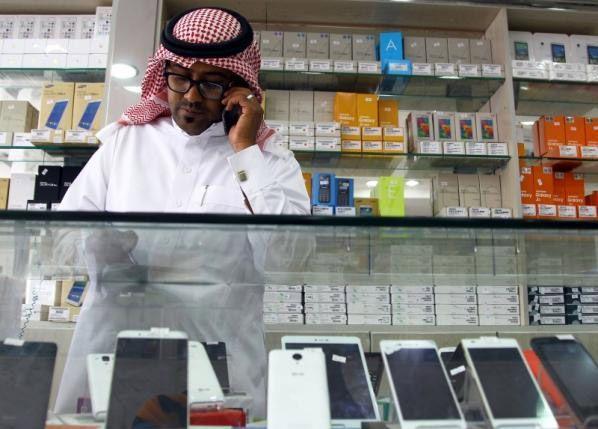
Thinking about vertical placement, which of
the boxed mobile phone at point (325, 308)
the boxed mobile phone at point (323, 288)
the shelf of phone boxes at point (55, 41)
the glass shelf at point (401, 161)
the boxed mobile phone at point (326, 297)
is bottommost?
the boxed mobile phone at point (325, 308)

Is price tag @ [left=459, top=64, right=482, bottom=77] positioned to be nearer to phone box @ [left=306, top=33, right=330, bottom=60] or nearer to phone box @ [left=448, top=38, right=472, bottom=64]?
phone box @ [left=448, top=38, right=472, bottom=64]

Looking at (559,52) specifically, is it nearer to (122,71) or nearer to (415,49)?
(415,49)

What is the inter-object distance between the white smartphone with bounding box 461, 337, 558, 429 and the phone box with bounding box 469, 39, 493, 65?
252cm

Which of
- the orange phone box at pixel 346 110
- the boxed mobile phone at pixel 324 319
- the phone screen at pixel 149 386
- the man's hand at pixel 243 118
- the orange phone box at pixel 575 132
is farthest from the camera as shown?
the orange phone box at pixel 575 132

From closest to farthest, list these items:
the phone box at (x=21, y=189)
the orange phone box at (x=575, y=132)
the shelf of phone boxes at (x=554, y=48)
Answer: the phone box at (x=21, y=189) < the orange phone box at (x=575, y=132) < the shelf of phone boxes at (x=554, y=48)

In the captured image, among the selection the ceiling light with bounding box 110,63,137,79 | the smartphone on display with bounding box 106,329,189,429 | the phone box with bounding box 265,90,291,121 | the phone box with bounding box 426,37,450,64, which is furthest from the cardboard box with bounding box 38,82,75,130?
the smartphone on display with bounding box 106,329,189,429

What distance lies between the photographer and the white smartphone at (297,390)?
0.64 metres

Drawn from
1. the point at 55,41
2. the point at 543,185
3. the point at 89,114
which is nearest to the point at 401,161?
the point at 543,185

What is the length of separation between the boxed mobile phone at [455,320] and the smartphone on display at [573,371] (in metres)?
0.09

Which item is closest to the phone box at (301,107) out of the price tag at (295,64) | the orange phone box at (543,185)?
the price tag at (295,64)

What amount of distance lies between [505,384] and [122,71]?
2489 millimetres

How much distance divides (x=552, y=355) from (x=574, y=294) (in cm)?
19

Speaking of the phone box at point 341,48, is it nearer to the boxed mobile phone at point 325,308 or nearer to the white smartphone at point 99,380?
the boxed mobile phone at point 325,308

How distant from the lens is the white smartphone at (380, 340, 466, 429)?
0.65 meters
